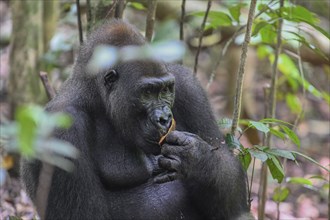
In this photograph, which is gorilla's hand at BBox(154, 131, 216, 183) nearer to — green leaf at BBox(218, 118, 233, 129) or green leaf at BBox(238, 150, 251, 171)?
green leaf at BBox(238, 150, 251, 171)

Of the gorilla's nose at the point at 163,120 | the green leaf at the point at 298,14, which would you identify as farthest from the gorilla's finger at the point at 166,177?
the green leaf at the point at 298,14

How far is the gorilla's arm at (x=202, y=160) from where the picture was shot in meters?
3.88

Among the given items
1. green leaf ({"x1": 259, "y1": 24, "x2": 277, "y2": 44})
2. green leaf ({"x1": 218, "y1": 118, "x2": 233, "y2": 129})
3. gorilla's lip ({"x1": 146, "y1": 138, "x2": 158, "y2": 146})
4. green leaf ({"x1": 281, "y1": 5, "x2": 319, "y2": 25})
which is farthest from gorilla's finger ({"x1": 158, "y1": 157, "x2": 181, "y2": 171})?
green leaf ({"x1": 259, "y1": 24, "x2": 277, "y2": 44})

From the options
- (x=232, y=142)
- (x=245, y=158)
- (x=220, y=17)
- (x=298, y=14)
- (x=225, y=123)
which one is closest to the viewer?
(x=232, y=142)

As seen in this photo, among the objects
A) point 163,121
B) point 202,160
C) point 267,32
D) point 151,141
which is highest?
point 267,32

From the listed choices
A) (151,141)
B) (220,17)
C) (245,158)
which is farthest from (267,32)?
(151,141)

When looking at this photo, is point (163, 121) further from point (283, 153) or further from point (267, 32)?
point (267, 32)

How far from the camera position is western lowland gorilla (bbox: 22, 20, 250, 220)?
151 inches

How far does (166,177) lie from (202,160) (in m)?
0.23

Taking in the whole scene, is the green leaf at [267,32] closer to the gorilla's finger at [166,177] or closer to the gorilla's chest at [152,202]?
the gorilla's chest at [152,202]

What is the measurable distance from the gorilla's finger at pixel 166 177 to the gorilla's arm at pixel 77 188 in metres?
0.34

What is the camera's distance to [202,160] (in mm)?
3926

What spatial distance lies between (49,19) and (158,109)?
374 cm

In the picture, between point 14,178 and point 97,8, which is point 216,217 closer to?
point 97,8
